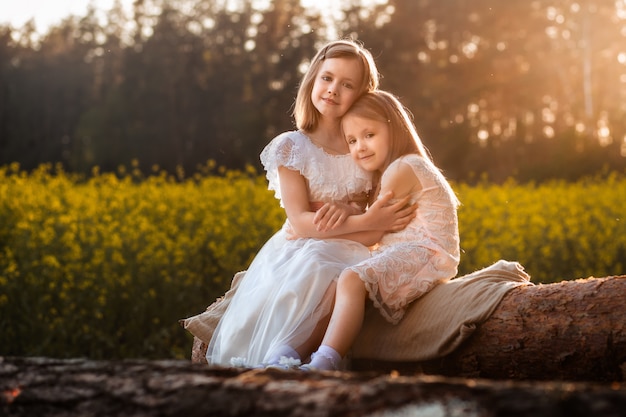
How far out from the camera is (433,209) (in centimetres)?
372

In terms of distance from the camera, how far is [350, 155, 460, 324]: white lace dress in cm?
340

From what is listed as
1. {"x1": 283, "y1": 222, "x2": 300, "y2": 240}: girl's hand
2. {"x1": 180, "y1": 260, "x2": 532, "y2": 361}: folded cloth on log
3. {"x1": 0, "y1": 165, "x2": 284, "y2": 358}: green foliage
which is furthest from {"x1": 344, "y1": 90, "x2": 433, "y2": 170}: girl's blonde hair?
{"x1": 0, "y1": 165, "x2": 284, "y2": 358}: green foliage

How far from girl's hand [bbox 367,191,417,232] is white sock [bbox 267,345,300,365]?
0.69 meters

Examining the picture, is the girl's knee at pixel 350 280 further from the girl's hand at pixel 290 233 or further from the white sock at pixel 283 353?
the girl's hand at pixel 290 233

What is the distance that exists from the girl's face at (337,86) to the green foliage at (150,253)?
2762 mm

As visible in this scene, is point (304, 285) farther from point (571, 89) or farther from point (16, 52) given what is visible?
point (16, 52)

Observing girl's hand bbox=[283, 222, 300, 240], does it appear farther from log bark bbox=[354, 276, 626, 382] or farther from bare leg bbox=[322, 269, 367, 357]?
log bark bbox=[354, 276, 626, 382]

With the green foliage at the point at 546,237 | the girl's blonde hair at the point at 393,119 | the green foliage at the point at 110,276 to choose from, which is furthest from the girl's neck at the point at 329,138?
the green foliage at the point at 546,237

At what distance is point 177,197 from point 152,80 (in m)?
20.5

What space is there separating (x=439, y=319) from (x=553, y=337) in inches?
18.2

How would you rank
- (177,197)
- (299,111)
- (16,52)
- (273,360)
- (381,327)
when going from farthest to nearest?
(16,52) < (177,197) < (299,111) < (381,327) < (273,360)

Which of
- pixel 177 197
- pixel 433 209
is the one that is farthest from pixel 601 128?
pixel 433 209

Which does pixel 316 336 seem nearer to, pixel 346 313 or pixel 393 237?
pixel 346 313

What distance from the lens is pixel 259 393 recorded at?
5.37ft
